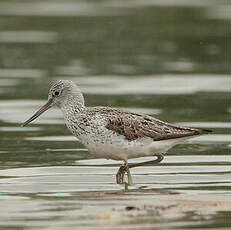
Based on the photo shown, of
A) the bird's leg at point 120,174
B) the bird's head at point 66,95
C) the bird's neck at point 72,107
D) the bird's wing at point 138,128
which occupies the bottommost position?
the bird's leg at point 120,174

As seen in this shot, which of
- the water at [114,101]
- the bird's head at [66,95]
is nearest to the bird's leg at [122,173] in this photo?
the water at [114,101]

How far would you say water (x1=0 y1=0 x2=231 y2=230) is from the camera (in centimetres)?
1245

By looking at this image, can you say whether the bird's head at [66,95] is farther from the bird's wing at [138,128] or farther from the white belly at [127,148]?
the white belly at [127,148]

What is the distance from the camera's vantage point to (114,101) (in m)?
21.4

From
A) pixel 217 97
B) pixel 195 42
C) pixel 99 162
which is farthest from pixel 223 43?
pixel 99 162

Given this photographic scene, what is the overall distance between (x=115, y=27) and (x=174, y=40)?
331cm

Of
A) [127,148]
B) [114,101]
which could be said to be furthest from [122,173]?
[114,101]

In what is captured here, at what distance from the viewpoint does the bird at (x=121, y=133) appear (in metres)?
14.5

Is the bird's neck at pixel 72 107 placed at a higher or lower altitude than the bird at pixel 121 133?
higher

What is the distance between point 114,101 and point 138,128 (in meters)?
6.59

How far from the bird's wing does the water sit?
673 mm

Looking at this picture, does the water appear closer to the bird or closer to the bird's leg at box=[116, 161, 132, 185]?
the bird's leg at box=[116, 161, 132, 185]

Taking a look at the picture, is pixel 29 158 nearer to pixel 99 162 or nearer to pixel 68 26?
pixel 99 162

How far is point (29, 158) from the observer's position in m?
16.1
